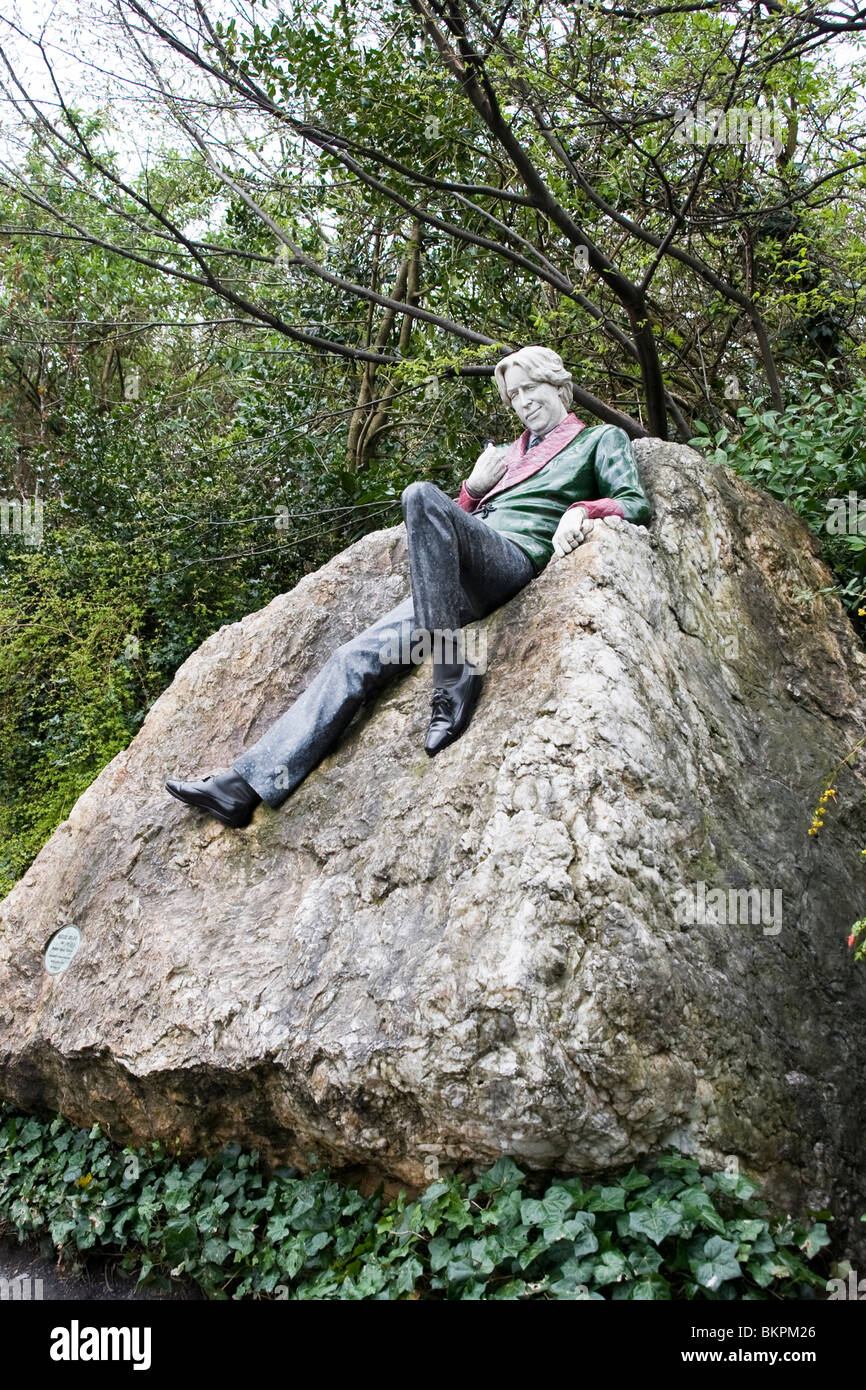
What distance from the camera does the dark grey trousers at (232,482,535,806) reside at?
412cm

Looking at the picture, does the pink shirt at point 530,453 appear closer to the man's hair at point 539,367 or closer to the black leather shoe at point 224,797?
the man's hair at point 539,367

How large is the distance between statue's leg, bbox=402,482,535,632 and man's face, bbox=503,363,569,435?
92 cm

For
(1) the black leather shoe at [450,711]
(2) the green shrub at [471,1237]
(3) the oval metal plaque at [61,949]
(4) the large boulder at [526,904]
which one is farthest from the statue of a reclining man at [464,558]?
(2) the green shrub at [471,1237]

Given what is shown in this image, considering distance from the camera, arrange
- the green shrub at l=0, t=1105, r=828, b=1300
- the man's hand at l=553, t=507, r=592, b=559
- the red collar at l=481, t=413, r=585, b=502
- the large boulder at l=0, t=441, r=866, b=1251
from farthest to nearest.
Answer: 1. the red collar at l=481, t=413, r=585, b=502
2. the man's hand at l=553, t=507, r=592, b=559
3. the large boulder at l=0, t=441, r=866, b=1251
4. the green shrub at l=0, t=1105, r=828, b=1300

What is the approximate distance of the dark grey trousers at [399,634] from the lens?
13.5 feet

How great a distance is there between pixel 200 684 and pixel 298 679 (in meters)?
0.54

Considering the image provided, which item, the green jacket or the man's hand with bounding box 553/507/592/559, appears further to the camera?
the green jacket

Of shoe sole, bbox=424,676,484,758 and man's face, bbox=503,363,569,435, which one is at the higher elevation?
man's face, bbox=503,363,569,435

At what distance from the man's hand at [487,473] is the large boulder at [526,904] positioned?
1.95 feet

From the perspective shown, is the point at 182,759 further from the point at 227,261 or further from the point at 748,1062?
the point at 227,261

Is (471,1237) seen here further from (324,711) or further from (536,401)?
(536,401)

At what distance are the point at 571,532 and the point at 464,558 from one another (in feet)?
1.48

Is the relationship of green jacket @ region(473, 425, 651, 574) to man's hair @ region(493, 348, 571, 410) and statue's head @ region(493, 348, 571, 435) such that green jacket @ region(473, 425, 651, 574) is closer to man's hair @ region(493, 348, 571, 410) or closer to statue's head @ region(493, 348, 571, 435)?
statue's head @ region(493, 348, 571, 435)

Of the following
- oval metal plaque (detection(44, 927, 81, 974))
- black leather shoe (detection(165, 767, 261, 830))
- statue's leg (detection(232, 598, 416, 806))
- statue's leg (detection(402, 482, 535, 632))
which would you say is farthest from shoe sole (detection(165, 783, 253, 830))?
statue's leg (detection(402, 482, 535, 632))
